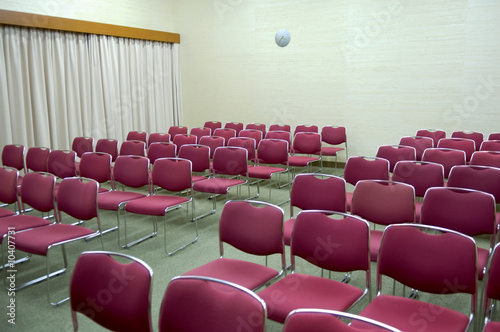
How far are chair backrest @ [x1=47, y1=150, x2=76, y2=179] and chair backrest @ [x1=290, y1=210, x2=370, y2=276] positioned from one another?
3.93 metres

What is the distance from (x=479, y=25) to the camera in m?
7.70

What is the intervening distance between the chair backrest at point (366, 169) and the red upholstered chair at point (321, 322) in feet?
11.2

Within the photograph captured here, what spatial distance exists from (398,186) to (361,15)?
608 cm

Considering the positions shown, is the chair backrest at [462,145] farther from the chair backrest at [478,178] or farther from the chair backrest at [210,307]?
the chair backrest at [210,307]

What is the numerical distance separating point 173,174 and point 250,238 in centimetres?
219

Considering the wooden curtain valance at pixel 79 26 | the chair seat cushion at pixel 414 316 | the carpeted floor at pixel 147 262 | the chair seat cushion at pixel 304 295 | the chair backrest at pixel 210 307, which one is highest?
the wooden curtain valance at pixel 79 26

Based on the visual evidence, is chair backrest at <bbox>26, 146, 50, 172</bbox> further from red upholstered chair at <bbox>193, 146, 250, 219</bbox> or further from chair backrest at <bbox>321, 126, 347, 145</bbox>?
chair backrest at <bbox>321, 126, 347, 145</bbox>

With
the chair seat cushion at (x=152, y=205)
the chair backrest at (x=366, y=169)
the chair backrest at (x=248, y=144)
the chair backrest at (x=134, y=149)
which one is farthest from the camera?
the chair backrest at (x=248, y=144)

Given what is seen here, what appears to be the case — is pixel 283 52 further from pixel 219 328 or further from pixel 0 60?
pixel 219 328

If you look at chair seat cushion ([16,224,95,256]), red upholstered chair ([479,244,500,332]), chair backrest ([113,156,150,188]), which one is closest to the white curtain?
chair backrest ([113,156,150,188])

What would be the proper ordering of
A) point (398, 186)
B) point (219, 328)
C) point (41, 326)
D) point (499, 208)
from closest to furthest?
point (219, 328)
point (41, 326)
point (398, 186)
point (499, 208)

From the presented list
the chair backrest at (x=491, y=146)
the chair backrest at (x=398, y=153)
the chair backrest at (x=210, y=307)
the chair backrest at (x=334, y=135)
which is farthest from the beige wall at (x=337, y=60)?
the chair backrest at (x=210, y=307)

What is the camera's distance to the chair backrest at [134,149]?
671cm

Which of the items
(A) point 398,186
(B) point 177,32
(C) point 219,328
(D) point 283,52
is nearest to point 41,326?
(C) point 219,328
